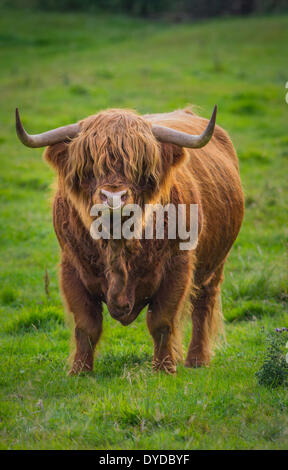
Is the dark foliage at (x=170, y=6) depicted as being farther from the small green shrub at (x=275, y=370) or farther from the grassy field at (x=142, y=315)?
the small green shrub at (x=275, y=370)

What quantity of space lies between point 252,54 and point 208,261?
60.5 ft

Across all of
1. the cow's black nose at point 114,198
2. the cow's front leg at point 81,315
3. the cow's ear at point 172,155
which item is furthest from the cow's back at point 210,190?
the cow's black nose at point 114,198

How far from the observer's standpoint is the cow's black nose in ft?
10.8

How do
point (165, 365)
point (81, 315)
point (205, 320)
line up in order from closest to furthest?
1. point (81, 315)
2. point (165, 365)
3. point (205, 320)

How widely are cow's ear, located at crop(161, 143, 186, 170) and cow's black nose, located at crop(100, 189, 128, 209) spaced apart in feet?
1.67

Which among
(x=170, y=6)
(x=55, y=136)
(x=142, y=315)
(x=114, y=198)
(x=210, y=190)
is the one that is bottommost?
(x=142, y=315)

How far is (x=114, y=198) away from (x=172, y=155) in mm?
671

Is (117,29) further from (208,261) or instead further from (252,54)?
(208,261)

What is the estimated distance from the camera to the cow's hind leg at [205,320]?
15.9ft

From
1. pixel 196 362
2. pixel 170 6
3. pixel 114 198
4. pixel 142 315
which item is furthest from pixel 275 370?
pixel 170 6

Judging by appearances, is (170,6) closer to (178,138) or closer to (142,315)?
(142,315)

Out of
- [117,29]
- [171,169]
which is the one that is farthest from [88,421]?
[117,29]

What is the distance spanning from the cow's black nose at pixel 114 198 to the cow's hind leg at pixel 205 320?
1.69 metres

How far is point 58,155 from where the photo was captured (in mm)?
3824
